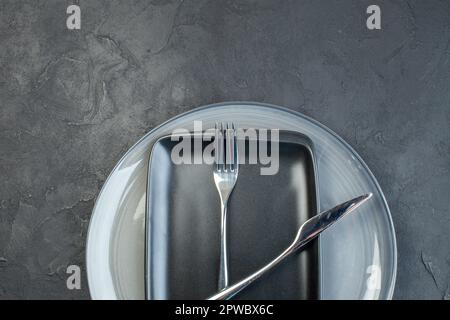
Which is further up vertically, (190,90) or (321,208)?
(190,90)

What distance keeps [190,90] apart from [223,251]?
19cm

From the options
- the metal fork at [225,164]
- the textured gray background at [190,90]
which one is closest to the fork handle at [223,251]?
the metal fork at [225,164]

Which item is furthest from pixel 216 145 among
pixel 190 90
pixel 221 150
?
pixel 190 90

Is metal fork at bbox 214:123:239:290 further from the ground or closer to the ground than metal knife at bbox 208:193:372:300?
further from the ground

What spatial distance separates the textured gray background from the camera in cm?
50

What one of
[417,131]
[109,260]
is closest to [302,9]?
[417,131]

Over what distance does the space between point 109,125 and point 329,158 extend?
236 millimetres

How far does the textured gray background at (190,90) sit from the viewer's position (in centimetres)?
50

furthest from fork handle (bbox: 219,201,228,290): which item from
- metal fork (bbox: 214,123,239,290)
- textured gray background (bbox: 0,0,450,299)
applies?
textured gray background (bbox: 0,0,450,299)

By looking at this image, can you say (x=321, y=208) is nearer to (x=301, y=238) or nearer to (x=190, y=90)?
(x=301, y=238)

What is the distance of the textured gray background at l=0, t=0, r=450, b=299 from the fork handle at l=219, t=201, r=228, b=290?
14 centimetres

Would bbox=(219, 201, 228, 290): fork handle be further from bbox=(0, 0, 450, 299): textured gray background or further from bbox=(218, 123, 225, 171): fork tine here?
bbox=(0, 0, 450, 299): textured gray background

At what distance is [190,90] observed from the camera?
1.70 ft
